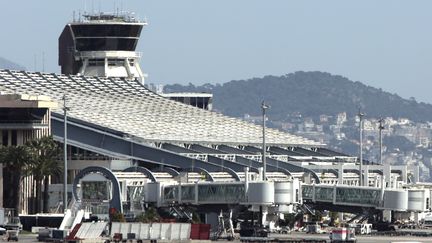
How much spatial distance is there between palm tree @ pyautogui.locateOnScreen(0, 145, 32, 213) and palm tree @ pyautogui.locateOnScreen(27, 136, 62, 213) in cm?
81

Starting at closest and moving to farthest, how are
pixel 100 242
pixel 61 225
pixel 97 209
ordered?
pixel 100 242
pixel 61 225
pixel 97 209

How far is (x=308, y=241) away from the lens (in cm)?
15175

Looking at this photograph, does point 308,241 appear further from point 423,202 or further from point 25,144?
point 25,144

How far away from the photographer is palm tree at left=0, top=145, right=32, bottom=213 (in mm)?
189875

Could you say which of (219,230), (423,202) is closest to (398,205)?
(423,202)

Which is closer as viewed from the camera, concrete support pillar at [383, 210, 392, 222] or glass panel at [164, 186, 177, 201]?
glass panel at [164, 186, 177, 201]

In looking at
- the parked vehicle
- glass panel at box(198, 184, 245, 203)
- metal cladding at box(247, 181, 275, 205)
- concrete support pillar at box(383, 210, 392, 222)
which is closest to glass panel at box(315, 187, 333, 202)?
concrete support pillar at box(383, 210, 392, 222)

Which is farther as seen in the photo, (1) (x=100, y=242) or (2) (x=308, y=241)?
(2) (x=308, y=241)

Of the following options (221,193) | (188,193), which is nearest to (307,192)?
(221,193)

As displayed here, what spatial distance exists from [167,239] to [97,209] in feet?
150

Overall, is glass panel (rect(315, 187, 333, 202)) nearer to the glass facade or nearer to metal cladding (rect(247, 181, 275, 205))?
metal cladding (rect(247, 181, 275, 205))

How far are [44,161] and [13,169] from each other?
12.0 feet

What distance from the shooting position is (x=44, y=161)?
190 metres

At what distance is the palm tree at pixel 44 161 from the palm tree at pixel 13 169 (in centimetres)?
81
